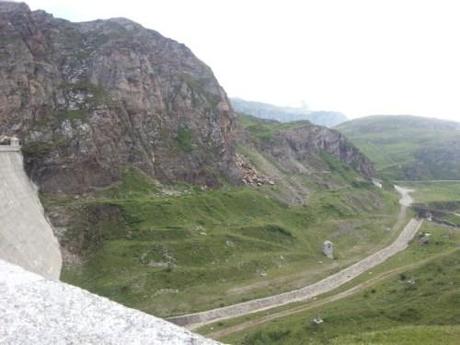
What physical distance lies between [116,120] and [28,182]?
27724mm

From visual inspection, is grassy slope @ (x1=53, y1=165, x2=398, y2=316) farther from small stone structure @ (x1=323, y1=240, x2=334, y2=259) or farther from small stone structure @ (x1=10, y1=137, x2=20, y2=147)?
small stone structure @ (x1=10, y1=137, x2=20, y2=147)

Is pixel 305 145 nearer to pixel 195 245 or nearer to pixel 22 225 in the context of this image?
pixel 195 245

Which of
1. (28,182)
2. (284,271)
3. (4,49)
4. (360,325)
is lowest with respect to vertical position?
(284,271)

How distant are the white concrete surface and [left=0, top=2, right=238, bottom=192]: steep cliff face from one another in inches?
3101

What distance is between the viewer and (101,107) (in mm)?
102062

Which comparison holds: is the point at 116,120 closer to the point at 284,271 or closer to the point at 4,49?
the point at 4,49

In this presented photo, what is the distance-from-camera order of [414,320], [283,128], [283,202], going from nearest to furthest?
[414,320]
[283,202]
[283,128]

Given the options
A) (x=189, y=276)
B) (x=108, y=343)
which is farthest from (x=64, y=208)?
(x=108, y=343)

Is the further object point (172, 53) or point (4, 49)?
point (172, 53)

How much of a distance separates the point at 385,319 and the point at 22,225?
47320 millimetres

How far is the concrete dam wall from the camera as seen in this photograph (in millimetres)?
57344

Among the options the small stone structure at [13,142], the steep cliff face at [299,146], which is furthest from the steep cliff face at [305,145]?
the small stone structure at [13,142]

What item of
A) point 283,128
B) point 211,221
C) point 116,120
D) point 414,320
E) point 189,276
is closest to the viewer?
point 414,320

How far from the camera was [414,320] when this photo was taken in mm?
52375
